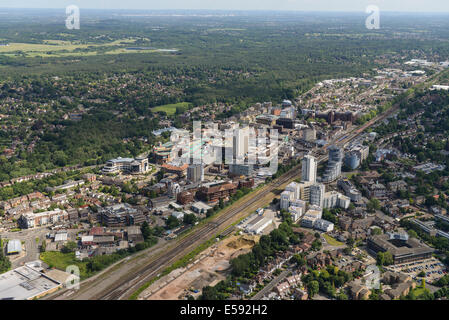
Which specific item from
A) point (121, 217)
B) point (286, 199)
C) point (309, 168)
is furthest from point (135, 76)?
point (286, 199)

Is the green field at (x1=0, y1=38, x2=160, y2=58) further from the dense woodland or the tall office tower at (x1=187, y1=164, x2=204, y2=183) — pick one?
the tall office tower at (x1=187, y1=164, x2=204, y2=183)

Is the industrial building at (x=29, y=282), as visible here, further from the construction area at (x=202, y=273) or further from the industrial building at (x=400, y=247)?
the industrial building at (x=400, y=247)

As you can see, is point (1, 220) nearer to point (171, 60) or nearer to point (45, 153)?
point (45, 153)

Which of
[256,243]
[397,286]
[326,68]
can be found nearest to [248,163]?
[256,243]

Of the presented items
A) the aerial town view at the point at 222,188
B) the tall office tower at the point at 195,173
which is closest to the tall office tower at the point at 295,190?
the aerial town view at the point at 222,188

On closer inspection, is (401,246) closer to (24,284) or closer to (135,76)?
(24,284)

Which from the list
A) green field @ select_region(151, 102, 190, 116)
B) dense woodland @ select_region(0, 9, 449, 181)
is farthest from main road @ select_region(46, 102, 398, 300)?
green field @ select_region(151, 102, 190, 116)
